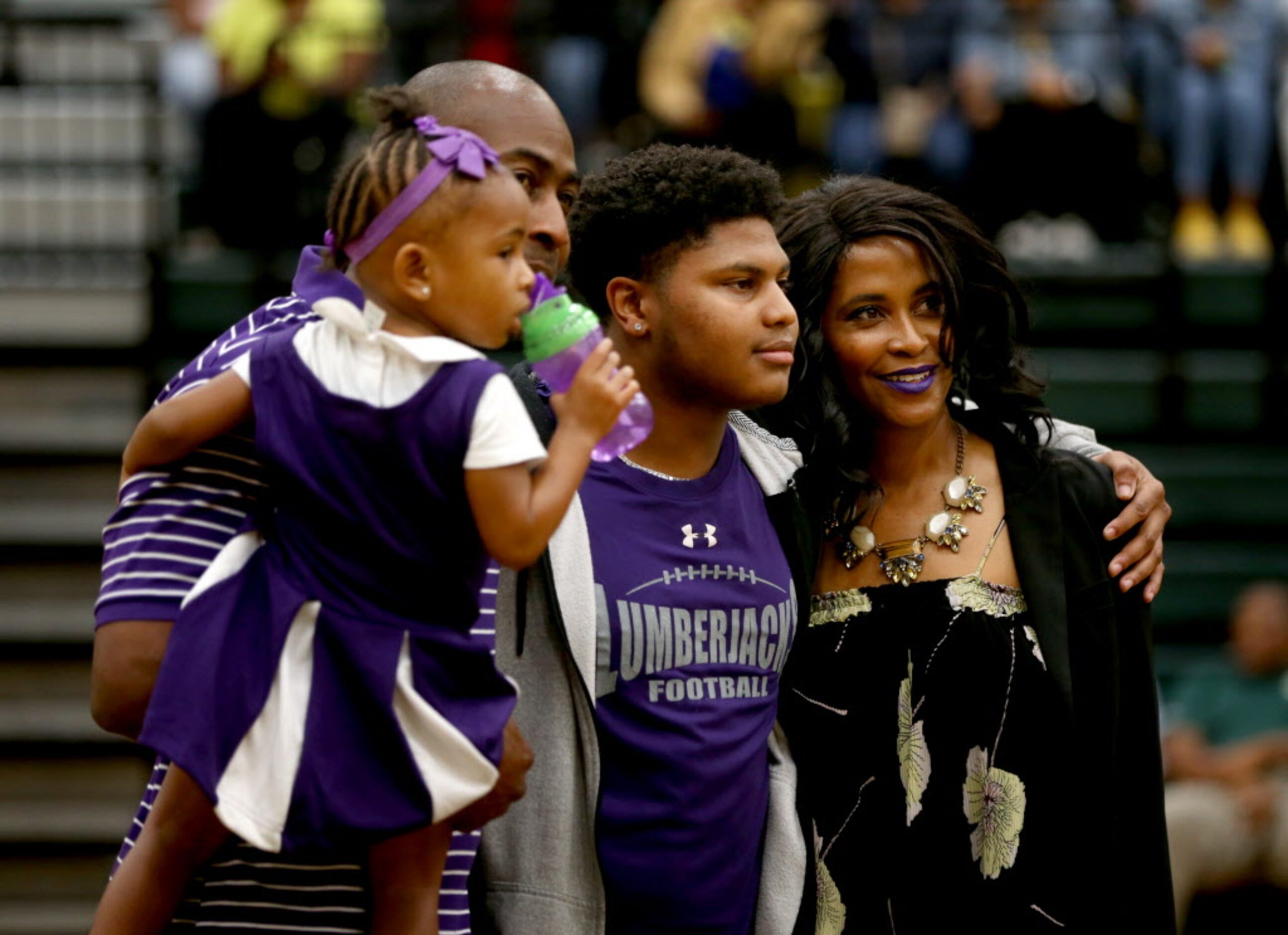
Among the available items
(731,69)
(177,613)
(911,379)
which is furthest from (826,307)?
(731,69)

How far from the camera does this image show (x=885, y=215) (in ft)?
10.2

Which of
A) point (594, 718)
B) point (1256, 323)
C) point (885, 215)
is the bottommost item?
point (594, 718)

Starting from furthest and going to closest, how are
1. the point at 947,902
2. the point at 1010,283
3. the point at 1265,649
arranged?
the point at 1265,649
the point at 1010,283
the point at 947,902

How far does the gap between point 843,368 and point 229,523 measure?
1201mm

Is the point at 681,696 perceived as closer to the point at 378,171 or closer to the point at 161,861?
the point at 161,861

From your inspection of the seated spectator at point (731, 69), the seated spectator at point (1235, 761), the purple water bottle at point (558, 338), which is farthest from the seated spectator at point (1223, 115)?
the purple water bottle at point (558, 338)

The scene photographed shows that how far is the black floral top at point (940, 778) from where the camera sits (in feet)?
9.66

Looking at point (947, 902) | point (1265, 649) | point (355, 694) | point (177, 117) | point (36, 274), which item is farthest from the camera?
point (177, 117)

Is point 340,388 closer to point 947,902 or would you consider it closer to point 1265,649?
point 947,902

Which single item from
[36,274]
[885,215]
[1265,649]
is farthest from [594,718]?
[36,274]

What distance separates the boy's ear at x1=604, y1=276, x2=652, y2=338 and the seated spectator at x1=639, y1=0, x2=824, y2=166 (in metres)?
5.14

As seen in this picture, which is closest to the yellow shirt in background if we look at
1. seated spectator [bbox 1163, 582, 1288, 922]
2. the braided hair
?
seated spectator [bbox 1163, 582, 1288, 922]

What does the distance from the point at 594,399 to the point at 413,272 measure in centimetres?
29

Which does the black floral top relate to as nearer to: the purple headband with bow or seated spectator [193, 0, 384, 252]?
the purple headband with bow
